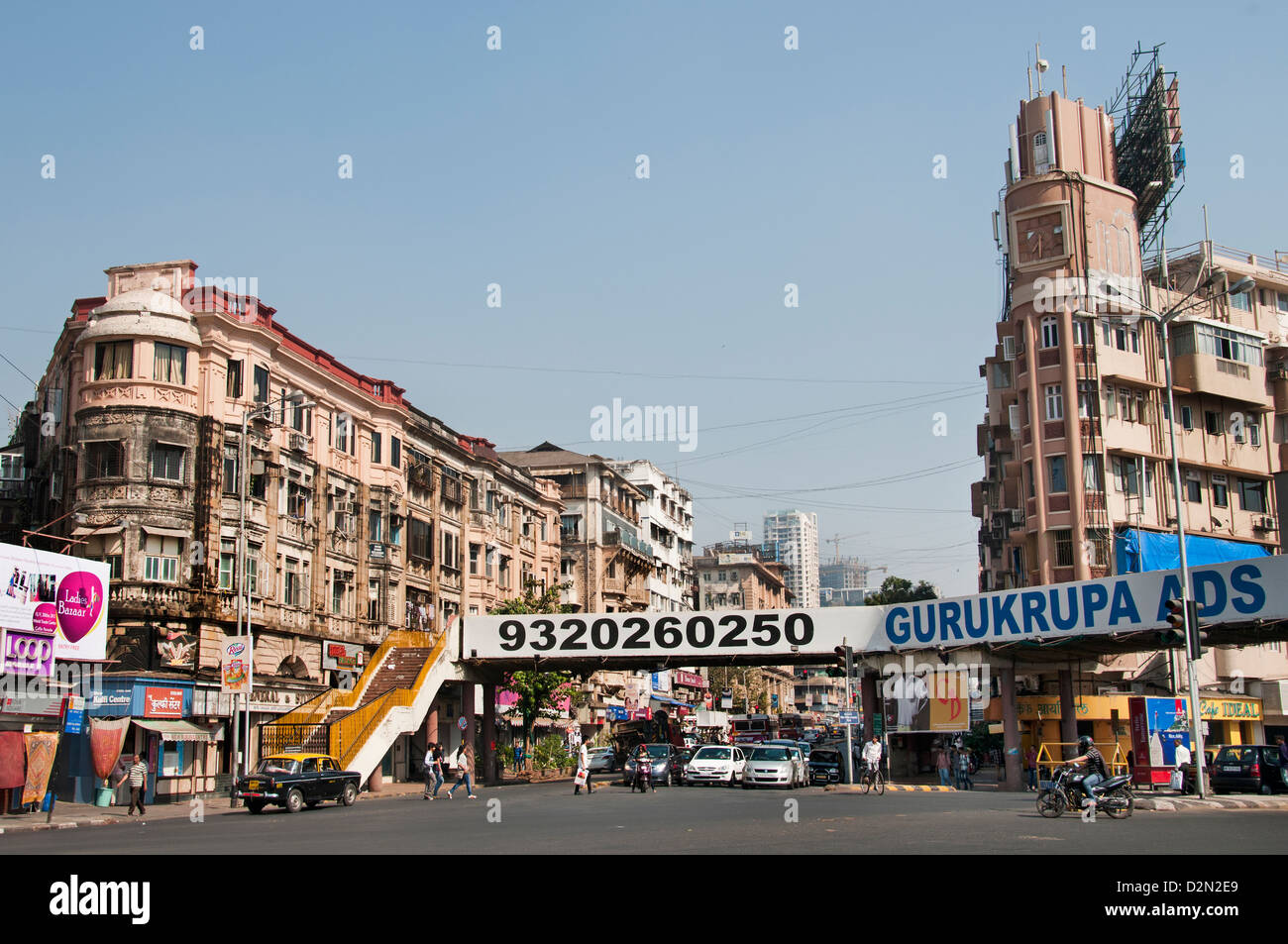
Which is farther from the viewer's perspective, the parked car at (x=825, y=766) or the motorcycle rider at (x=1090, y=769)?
the parked car at (x=825, y=766)

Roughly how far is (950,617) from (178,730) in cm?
2607

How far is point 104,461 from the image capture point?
140 ft

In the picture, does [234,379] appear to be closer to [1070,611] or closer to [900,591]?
[1070,611]

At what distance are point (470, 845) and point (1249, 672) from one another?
165 ft

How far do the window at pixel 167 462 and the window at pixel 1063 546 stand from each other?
38513 millimetres

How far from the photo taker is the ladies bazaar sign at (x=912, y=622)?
1325 inches

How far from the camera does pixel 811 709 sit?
178 metres

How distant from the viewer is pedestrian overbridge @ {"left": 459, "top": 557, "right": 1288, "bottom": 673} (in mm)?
33844

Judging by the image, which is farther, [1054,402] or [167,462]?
Answer: [1054,402]

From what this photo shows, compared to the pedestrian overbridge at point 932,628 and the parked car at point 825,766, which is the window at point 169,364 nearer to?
the pedestrian overbridge at point 932,628

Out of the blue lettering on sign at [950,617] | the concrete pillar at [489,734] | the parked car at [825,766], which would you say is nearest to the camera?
the blue lettering on sign at [950,617]

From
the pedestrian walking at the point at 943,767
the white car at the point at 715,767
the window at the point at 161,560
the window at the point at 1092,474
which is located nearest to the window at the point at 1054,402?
the window at the point at 1092,474

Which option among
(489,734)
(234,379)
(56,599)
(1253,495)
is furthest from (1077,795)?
(1253,495)
